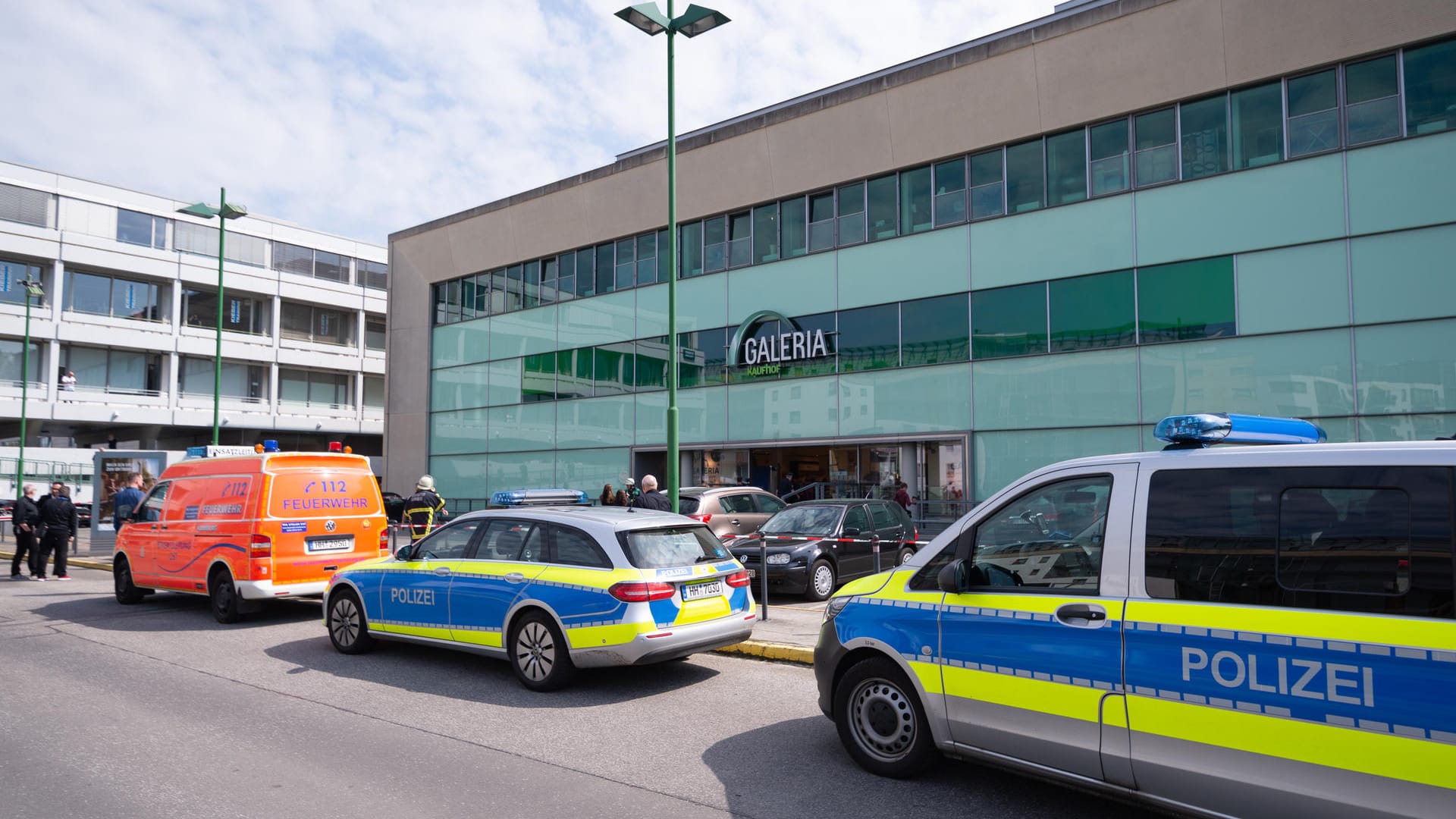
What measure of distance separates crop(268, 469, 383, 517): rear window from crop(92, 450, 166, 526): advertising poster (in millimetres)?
14247

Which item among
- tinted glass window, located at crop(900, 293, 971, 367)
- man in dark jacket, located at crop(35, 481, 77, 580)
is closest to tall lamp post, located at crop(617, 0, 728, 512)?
tinted glass window, located at crop(900, 293, 971, 367)

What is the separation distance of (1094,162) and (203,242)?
46161 mm

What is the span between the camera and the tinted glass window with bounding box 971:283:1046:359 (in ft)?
63.5

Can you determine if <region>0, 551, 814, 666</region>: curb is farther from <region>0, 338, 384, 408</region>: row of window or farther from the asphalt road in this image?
<region>0, 338, 384, 408</region>: row of window

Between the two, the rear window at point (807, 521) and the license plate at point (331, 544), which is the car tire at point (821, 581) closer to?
the rear window at point (807, 521)

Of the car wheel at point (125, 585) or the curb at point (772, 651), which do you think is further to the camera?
the car wheel at point (125, 585)

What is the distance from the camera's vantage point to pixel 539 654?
7660mm

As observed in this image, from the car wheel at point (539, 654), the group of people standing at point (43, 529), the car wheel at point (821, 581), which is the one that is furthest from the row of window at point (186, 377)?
the car wheel at point (539, 654)

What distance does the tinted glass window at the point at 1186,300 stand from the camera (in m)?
17.2

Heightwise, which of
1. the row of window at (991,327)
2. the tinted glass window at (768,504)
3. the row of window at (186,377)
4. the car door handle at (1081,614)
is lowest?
the car door handle at (1081,614)

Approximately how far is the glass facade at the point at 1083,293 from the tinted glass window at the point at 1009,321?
0.14ft

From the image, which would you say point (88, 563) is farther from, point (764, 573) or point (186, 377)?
point (186, 377)

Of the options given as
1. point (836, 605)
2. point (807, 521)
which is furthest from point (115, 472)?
point (836, 605)

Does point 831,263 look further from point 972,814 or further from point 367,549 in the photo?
point 972,814
